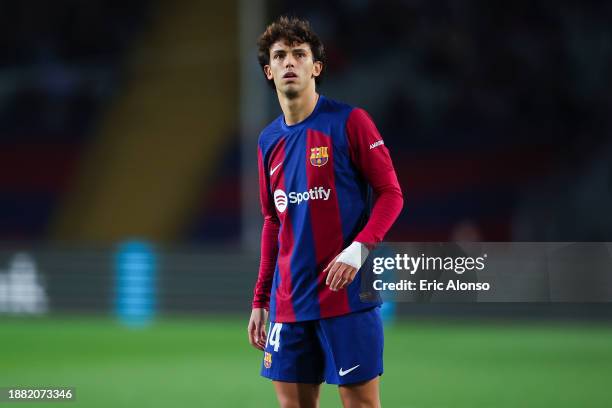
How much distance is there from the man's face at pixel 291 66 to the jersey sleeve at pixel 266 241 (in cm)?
35

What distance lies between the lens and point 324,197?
4.07m

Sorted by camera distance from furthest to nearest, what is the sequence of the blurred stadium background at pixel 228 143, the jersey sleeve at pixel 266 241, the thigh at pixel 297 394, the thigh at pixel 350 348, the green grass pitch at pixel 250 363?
the blurred stadium background at pixel 228 143, the green grass pitch at pixel 250 363, the jersey sleeve at pixel 266 241, the thigh at pixel 297 394, the thigh at pixel 350 348

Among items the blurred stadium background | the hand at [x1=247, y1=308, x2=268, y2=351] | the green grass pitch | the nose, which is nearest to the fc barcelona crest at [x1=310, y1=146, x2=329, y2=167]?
the nose

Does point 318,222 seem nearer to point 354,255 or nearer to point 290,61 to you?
point 354,255

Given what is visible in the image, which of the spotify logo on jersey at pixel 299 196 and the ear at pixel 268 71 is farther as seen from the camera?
the ear at pixel 268 71

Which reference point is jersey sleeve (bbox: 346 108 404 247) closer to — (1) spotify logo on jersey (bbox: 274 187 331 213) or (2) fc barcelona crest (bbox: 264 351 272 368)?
(1) spotify logo on jersey (bbox: 274 187 331 213)

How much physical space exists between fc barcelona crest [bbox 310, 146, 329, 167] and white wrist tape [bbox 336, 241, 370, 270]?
0.40m

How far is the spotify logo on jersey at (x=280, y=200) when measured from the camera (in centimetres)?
418

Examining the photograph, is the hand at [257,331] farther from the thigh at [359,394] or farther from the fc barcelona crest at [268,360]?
the thigh at [359,394]

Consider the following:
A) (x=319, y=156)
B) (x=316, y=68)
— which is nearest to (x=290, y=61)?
(x=316, y=68)

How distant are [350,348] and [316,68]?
1175 millimetres

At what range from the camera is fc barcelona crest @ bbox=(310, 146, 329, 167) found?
13.4 feet

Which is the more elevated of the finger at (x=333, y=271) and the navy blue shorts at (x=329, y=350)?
the finger at (x=333, y=271)

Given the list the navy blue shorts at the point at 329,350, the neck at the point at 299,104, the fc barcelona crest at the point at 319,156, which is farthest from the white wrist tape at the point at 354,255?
the neck at the point at 299,104
